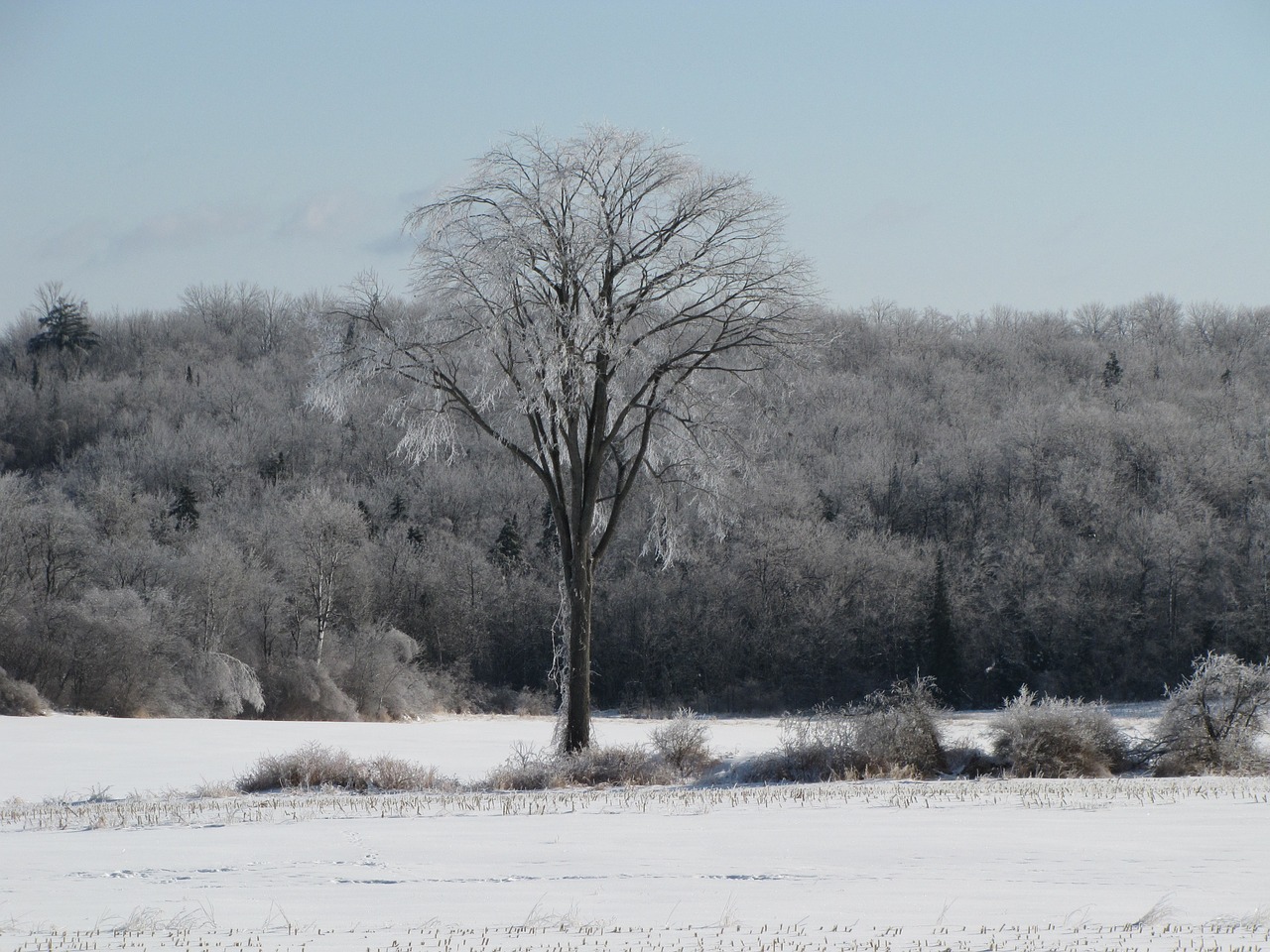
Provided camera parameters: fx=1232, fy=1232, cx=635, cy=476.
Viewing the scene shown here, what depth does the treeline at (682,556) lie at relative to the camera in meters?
48.2

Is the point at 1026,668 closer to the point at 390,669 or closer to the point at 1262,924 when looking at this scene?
the point at 390,669

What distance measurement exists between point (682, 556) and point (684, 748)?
3669 mm

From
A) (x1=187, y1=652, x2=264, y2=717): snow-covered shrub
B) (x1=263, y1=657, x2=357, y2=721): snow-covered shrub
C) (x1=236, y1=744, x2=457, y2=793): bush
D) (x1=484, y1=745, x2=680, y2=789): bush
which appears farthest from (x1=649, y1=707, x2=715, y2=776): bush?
(x1=263, y1=657, x2=357, y2=721): snow-covered shrub

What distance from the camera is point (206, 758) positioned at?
21.8 meters

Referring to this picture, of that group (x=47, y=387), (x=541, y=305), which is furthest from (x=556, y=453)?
(x=47, y=387)

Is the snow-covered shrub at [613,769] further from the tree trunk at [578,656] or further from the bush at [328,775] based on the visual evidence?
the bush at [328,775]

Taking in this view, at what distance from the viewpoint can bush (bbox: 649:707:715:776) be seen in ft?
61.0

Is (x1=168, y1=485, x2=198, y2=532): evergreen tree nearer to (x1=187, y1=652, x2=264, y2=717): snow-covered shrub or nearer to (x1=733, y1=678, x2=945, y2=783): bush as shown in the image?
(x1=187, y1=652, x2=264, y2=717): snow-covered shrub

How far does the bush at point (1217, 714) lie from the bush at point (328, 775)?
1095 cm

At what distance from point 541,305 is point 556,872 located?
10.4 metres

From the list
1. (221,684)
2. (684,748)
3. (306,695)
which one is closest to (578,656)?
(684,748)

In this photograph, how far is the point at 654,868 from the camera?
31.8ft

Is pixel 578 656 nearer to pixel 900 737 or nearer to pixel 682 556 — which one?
pixel 682 556

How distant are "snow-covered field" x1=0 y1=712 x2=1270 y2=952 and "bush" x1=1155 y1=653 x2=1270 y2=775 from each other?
2174 millimetres
